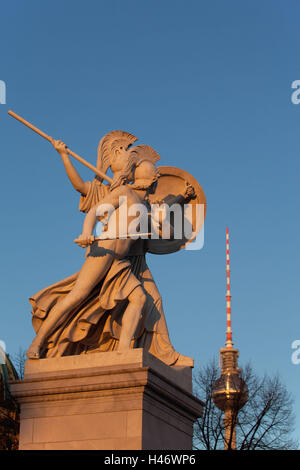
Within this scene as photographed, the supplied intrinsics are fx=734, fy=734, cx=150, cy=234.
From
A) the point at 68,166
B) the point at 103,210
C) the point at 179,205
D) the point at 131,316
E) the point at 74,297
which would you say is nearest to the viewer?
the point at 131,316

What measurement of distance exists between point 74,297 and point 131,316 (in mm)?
919

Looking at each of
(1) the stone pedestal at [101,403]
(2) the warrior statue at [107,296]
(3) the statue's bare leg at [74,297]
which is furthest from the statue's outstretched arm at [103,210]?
(1) the stone pedestal at [101,403]

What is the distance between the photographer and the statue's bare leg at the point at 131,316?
10.8m

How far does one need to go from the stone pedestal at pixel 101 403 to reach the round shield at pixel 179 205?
2.50 metres

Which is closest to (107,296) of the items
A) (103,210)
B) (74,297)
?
(74,297)

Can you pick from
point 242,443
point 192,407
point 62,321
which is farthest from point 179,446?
point 242,443

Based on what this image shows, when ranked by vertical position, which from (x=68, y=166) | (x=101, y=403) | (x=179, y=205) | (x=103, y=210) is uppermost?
(x=68, y=166)

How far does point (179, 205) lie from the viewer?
41.8 ft

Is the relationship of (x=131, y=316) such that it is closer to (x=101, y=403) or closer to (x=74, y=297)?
(x=74, y=297)

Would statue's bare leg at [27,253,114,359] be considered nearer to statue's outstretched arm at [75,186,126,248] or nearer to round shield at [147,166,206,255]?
statue's outstretched arm at [75,186,126,248]

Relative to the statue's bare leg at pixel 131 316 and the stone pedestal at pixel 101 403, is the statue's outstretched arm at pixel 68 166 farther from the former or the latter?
the stone pedestal at pixel 101 403

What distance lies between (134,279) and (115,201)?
1.29 m

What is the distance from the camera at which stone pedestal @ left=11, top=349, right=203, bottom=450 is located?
996cm
